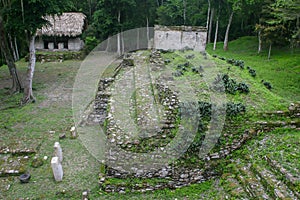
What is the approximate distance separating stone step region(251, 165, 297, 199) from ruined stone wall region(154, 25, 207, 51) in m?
11.5

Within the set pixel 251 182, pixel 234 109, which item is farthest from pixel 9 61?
pixel 251 182

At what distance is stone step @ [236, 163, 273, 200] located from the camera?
20.9ft

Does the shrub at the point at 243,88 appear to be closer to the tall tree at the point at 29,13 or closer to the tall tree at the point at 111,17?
the tall tree at the point at 29,13

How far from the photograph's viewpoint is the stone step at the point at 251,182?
20.9 feet

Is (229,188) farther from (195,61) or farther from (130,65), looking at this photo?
(130,65)

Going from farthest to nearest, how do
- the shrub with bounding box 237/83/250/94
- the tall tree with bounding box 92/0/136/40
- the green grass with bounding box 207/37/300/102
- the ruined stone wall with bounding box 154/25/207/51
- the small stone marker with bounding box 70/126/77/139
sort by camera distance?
the tall tree with bounding box 92/0/136/40 → the ruined stone wall with bounding box 154/25/207/51 → the green grass with bounding box 207/37/300/102 → the shrub with bounding box 237/83/250/94 → the small stone marker with bounding box 70/126/77/139

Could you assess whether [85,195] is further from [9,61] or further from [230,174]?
[9,61]

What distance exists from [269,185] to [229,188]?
3.33 feet

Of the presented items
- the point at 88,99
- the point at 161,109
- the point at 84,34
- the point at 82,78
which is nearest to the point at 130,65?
the point at 88,99

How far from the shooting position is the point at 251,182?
22.4 ft

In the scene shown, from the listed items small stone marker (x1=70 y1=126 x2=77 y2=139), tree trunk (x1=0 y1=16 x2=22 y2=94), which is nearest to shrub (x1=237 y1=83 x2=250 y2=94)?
small stone marker (x1=70 y1=126 x2=77 y2=139)

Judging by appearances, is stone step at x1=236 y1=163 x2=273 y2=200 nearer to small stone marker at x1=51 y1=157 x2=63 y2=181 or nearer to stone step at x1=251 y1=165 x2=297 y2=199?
stone step at x1=251 y1=165 x2=297 y2=199

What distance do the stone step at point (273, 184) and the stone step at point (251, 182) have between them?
12cm

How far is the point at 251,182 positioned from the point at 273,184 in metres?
0.57
